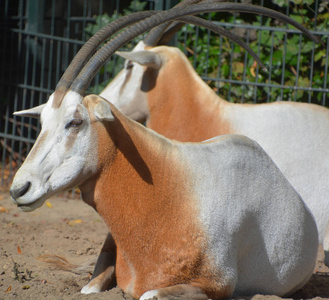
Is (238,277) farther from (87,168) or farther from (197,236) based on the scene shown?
(87,168)

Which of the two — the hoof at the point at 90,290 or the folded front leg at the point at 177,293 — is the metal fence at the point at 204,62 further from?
the folded front leg at the point at 177,293

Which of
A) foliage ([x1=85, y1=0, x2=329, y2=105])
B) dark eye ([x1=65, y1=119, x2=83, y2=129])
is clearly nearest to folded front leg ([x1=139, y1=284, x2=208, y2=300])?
dark eye ([x1=65, y1=119, x2=83, y2=129])

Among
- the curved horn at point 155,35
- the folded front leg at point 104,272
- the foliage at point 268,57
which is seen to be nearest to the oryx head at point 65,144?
the folded front leg at point 104,272

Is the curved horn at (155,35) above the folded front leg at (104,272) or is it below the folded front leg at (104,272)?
above

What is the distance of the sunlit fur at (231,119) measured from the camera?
452 centimetres

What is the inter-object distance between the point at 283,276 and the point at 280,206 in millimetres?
399

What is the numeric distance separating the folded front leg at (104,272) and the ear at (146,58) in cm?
176

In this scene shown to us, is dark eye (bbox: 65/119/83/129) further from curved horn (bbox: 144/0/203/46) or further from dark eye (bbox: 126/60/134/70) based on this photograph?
curved horn (bbox: 144/0/203/46)

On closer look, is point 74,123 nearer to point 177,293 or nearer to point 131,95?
point 177,293

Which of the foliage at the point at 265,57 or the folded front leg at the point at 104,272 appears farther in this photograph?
the foliage at the point at 265,57

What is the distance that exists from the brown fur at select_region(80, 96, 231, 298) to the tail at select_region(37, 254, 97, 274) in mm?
992

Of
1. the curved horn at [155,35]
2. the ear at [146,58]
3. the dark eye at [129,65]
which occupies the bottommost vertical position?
the dark eye at [129,65]

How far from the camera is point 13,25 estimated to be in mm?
7832

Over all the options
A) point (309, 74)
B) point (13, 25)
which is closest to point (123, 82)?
point (309, 74)
